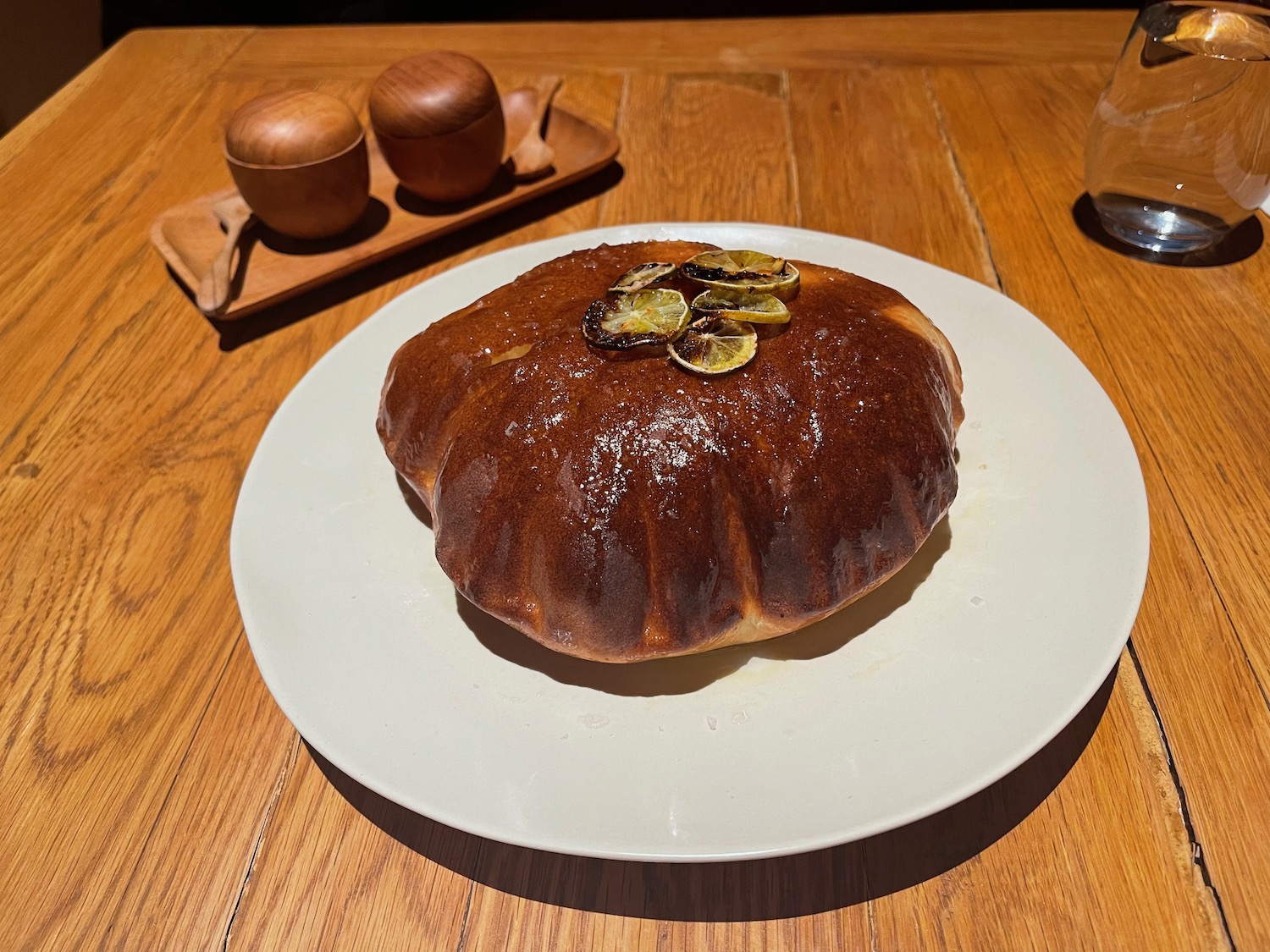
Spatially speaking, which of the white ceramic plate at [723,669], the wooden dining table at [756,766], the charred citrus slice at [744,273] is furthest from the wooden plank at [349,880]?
the charred citrus slice at [744,273]

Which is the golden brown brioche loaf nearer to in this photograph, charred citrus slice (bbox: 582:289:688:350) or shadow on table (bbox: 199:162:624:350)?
charred citrus slice (bbox: 582:289:688:350)

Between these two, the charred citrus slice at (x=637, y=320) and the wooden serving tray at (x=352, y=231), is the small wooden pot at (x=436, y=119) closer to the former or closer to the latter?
the wooden serving tray at (x=352, y=231)

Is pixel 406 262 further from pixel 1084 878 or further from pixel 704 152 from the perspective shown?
pixel 1084 878

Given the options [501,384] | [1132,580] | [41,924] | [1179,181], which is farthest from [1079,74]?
[41,924]

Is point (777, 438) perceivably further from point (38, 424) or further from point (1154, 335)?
point (38, 424)

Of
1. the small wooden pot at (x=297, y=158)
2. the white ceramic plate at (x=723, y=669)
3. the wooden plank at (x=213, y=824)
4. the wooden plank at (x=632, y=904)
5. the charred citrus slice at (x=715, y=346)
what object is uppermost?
the charred citrus slice at (x=715, y=346)

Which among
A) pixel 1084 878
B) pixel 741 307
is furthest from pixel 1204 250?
pixel 1084 878

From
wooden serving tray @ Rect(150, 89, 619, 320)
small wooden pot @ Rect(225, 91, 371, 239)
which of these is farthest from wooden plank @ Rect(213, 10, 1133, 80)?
small wooden pot @ Rect(225, 91, 371, 239)
